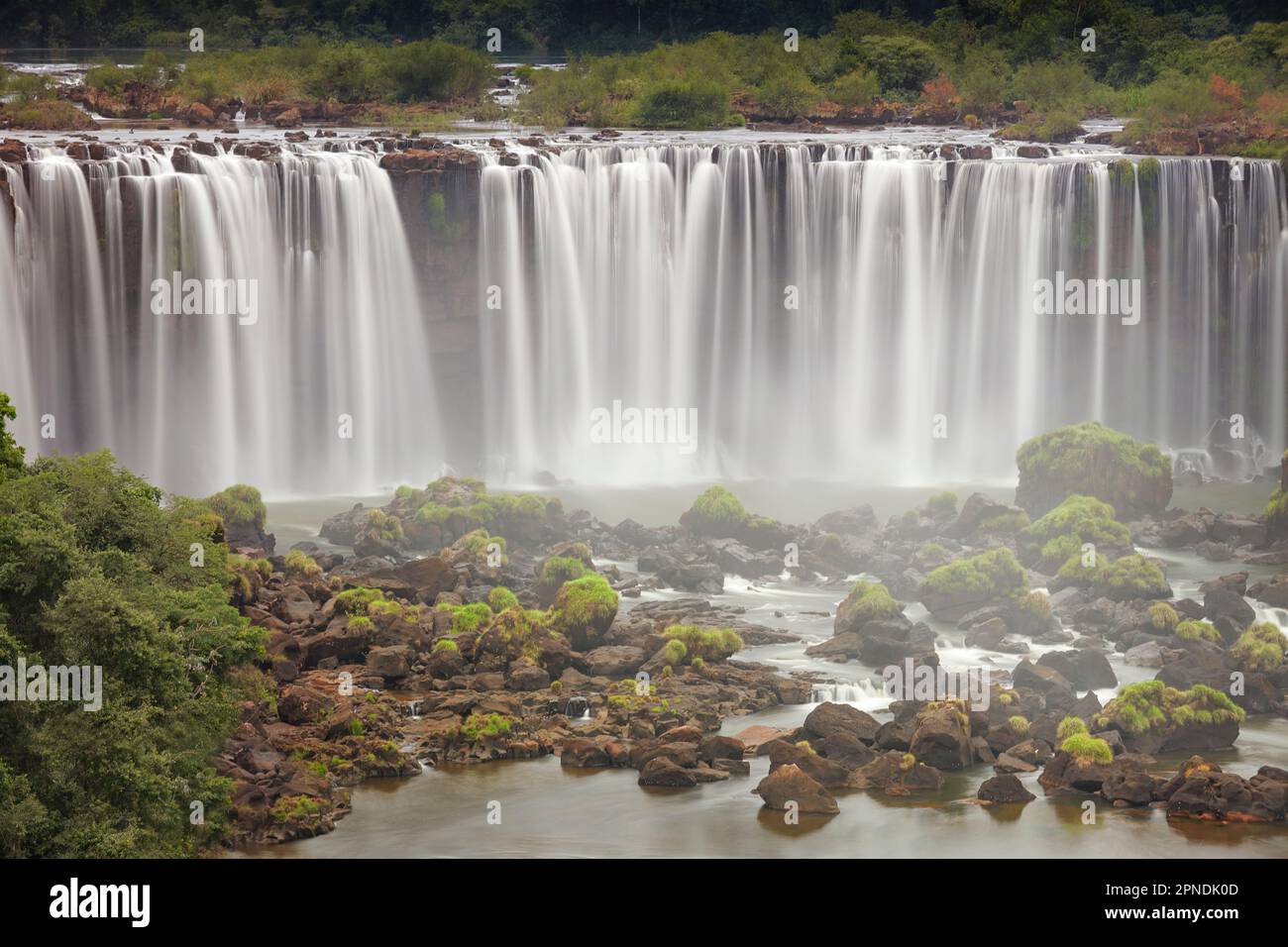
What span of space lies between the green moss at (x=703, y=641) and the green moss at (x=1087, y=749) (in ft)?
22.3

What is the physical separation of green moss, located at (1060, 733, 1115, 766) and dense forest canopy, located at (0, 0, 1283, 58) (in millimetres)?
49429

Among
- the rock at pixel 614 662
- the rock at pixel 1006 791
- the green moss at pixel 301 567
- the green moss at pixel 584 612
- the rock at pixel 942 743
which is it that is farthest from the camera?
the green moss at pixel 301 567

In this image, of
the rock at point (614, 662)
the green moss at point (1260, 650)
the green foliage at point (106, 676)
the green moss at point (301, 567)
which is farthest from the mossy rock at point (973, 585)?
the green foliage at point (106, 676)

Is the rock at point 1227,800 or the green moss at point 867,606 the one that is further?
the green moss at point 867,606

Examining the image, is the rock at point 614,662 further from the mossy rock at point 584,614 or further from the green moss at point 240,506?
the green moss at point 240,506

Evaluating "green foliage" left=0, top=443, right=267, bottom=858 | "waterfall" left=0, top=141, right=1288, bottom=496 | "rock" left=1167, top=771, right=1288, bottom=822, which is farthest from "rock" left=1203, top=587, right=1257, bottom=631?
"green foliage" left=0, top=443, right=267, bottom=858

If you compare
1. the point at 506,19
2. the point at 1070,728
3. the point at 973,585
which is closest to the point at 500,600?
the point at 973,585

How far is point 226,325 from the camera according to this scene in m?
49.2

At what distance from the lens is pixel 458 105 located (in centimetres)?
6688

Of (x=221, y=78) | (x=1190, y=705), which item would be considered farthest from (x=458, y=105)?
(x=1190, y=705)

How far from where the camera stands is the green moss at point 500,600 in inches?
A: 1405

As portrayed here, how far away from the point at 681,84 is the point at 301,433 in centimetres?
2027

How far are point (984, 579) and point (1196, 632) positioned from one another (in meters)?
4.30

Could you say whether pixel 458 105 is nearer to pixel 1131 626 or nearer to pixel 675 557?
pixel 675 557
